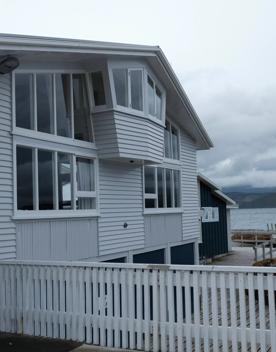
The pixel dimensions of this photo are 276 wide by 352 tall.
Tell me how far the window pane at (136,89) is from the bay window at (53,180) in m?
1.89

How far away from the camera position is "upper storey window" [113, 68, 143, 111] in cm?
1176

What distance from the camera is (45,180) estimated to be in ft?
32.6

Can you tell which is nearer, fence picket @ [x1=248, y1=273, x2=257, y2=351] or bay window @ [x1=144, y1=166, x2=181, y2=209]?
fence picket @ [x1=248, y1=273, x2=257, y2=351]

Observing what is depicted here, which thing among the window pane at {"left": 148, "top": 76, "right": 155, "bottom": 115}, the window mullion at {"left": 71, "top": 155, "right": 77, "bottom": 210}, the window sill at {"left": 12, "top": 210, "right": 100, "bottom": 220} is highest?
the window pane at {"left": 148, "top": 76, "right": 155, "bottom": 115}

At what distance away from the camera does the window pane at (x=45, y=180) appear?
976 cm

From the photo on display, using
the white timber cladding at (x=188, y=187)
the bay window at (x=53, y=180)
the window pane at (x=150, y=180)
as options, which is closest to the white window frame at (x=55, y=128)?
the bay window at (x=53, y=180)

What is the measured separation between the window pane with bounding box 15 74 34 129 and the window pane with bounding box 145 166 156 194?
17.9 ft

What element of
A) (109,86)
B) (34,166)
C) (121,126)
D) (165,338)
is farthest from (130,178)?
(165,338)

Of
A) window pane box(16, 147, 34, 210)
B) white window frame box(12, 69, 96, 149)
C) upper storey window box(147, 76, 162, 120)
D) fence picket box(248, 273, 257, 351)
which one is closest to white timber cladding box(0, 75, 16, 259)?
white window frame box(12, 69, 96, 149)

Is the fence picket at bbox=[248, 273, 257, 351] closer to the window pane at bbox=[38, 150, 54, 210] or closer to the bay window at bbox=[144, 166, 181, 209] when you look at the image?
the window pane at bbox=[38, 150, 54, 210]

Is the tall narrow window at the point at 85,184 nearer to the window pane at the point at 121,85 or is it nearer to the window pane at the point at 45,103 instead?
the window pane at the point at 45,103

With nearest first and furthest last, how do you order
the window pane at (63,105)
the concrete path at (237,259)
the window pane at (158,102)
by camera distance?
the window pane at (63,105) → the window pane at (158,102) → the concrete path at (237,259)

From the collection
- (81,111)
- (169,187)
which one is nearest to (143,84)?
(81,111)

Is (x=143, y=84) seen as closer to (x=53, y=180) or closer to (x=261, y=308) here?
(x=53, y=180)
